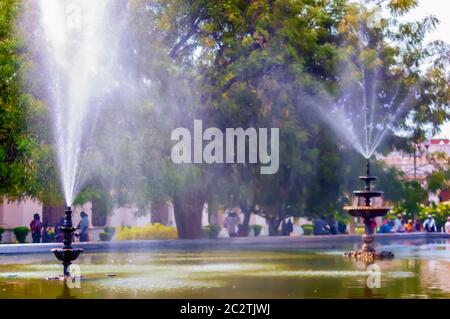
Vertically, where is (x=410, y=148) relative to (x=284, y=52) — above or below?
below

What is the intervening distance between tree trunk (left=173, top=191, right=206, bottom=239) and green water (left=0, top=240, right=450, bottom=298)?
957 centimetres

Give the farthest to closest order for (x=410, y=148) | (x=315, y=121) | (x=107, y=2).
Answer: (x=410, y=148), (x=315, y=121), (x=107, y=2)

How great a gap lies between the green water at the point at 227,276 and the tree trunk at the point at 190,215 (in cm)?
957

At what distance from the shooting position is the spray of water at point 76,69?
25.9m

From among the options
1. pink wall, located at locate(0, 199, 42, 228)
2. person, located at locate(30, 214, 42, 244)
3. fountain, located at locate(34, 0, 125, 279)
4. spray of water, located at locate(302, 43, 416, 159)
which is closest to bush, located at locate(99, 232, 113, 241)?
pink wall, located at locate(0, 199, 42, 228)

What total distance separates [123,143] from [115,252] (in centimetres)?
343

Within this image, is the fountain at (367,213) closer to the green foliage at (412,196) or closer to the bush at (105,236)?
the green foliage at (412,196)

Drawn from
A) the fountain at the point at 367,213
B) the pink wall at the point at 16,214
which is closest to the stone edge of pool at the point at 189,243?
the fountain at the point at 367,213

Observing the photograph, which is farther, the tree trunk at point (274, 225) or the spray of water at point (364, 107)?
the tree trunk at point (274, 225)

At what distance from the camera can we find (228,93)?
102ft

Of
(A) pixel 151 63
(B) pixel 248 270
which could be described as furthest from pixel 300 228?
(B) pixel 248 270

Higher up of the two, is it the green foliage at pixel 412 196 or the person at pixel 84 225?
the green foliage at pixel 412 196

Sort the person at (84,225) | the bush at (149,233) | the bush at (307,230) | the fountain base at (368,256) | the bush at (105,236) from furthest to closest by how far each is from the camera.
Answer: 1. the bush at (307,230)
2. the bush at (105,236)
3. the bush at (149,233)
4. the person at (84,225)
5. the fountain base at (368,256)

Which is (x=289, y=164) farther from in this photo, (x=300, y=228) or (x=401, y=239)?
(x=300, y=228)
